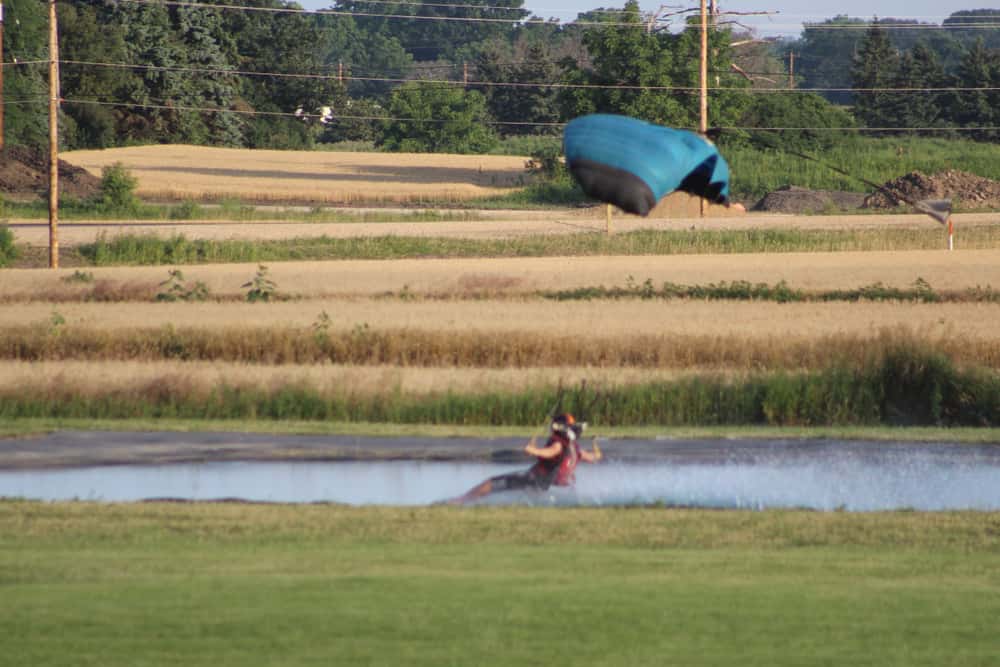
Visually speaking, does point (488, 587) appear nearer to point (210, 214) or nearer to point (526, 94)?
point (210, 214)

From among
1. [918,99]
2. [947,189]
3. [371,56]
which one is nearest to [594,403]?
[947,189]

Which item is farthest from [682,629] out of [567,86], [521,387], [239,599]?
[567,86]

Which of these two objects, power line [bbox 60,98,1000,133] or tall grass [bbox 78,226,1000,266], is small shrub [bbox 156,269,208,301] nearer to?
tall grass [bbox 78,226,1000,266]

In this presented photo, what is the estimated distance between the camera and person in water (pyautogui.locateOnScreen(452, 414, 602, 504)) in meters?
17.7

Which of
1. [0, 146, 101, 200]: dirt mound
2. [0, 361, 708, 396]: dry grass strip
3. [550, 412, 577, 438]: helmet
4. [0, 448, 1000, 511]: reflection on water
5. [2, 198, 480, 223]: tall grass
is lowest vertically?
[0, 448, 1000, 511]: reflection on water

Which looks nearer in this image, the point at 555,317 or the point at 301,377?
the point at 301,377

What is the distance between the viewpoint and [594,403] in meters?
23.9

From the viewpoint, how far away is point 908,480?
60.9ft

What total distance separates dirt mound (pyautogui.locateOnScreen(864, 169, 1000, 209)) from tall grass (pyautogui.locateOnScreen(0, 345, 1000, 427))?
145 feet

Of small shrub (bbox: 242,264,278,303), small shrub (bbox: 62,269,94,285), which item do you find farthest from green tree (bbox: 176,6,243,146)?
small shrub (bbox: 242,264,278,303)

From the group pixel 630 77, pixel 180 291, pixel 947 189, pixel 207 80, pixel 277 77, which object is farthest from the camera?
pixel 277 77

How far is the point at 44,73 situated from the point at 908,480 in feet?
257

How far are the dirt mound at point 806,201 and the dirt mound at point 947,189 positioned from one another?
1.25m

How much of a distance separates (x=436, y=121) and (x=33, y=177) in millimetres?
42137
